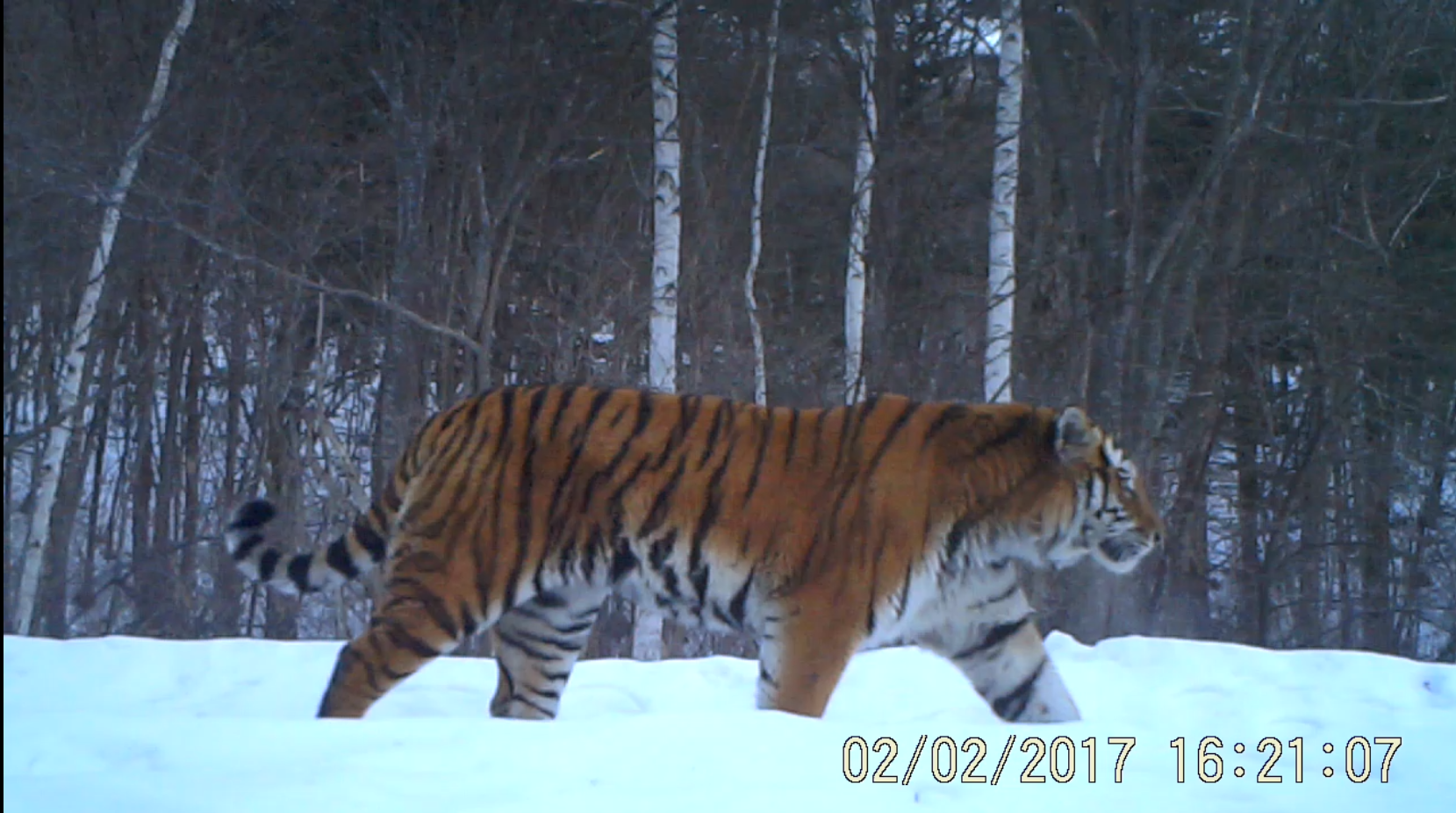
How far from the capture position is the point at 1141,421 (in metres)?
9.33

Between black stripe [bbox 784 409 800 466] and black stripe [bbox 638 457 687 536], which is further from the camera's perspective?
black stripe [bbox 784 409 800 466]

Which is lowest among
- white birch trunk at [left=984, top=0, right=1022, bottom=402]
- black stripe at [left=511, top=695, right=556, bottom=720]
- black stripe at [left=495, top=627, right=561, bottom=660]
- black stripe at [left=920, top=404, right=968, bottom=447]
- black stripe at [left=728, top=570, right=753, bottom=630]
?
black stripe at [left=511, top=695, right=556, bottom=720]

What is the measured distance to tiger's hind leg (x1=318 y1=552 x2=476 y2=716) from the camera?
4656 mm

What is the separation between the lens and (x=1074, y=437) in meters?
4.88

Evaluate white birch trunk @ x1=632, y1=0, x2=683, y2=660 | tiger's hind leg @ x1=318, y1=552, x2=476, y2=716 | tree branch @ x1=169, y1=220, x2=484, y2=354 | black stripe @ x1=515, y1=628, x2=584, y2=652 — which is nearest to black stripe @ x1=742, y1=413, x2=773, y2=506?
black stripe @ x1=515, y1=628, x2=584, y2=652

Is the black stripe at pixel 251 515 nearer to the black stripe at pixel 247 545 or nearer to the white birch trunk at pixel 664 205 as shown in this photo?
the black stripe at pixel 247 545

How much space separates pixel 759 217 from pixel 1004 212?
78.0 inches

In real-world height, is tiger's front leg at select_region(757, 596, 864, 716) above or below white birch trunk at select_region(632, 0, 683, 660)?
below

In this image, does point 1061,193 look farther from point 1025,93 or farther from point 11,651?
point 11,651

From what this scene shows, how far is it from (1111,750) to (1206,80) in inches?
285

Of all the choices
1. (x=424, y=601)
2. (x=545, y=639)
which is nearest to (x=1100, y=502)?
(x=545, y=639)

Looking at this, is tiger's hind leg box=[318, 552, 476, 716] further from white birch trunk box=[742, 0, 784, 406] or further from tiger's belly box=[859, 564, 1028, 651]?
white birch trunk box=[742, 0, 784, 406]

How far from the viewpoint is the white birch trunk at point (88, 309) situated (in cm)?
570

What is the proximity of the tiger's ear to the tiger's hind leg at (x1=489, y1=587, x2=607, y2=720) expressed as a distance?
5.83 feet
